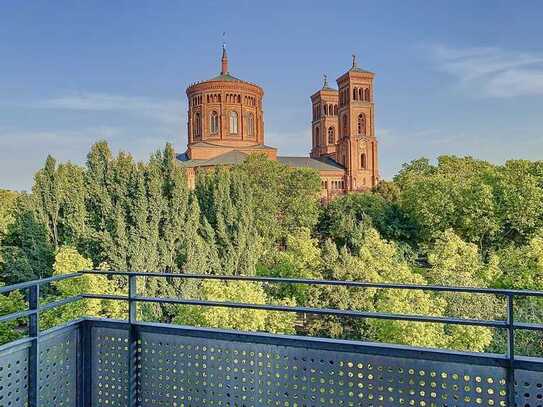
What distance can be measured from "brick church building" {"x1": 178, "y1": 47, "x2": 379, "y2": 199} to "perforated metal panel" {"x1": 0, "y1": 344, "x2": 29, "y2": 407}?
38.8 metres

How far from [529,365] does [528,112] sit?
104ft

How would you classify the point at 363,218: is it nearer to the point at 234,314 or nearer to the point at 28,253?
the point at 234,314

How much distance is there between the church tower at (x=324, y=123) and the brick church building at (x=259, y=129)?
184 inches

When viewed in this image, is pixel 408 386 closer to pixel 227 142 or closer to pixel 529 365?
pixel 529 365

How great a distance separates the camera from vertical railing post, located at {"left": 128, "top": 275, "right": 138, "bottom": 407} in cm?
291

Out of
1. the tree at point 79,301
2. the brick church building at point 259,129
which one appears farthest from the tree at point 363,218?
the tree at point 79,301

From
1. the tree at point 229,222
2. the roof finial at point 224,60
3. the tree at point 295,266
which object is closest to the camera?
the tree at point 295,266

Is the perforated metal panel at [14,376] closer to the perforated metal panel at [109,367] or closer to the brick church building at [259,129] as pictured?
the perforated metal panel at [109,367]

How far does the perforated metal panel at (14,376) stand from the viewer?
250 centimetres

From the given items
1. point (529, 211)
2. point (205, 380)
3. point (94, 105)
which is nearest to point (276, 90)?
point (94, 105)

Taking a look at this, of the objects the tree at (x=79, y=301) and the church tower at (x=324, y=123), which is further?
the church tower at (x=324, y=123)

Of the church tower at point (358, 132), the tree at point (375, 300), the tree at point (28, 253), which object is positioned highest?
the church tower at point (358, 132)

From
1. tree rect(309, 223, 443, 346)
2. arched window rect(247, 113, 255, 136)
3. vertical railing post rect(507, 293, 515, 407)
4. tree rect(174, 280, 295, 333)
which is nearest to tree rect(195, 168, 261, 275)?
tree rect(309, 223, 443, 346)

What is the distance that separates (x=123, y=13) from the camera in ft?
46.8
